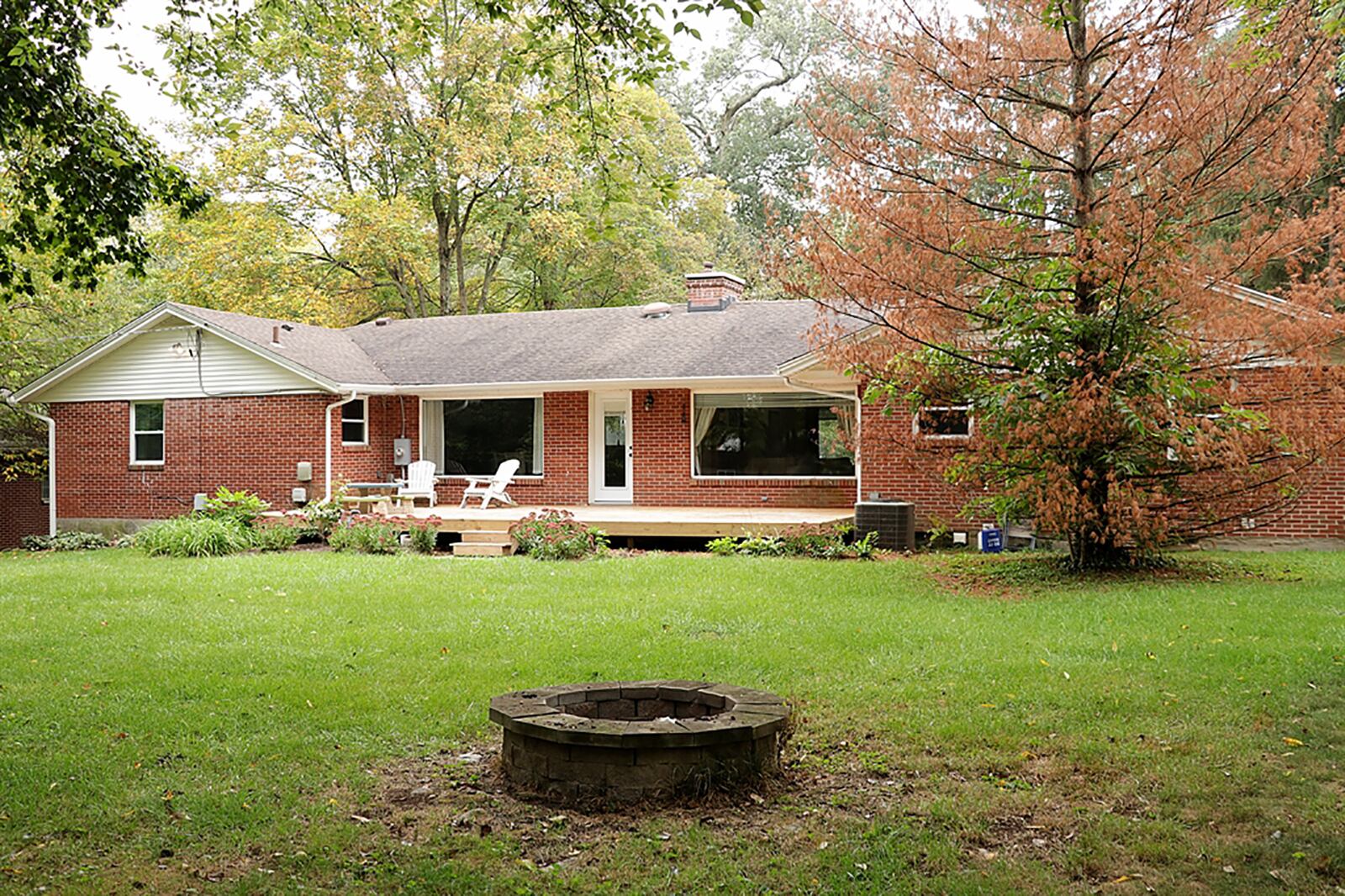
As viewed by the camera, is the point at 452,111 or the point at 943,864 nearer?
the point at 943,864

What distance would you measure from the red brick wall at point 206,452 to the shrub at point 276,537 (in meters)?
2.38

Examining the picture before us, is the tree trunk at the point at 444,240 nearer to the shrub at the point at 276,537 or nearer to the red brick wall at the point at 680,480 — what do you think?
the red brick wall at the point at 680,480

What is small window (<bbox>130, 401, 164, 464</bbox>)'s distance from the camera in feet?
68.0

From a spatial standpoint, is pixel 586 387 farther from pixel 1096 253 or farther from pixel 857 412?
pixel 1096 253

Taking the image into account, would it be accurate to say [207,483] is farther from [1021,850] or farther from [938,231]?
[1021,850]

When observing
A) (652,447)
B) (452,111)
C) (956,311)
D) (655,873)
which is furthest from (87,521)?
(655,873)

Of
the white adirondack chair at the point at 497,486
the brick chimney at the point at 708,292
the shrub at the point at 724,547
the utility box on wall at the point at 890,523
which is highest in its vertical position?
the brick chimney at the point at 708,292

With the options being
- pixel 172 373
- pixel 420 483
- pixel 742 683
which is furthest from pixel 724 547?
pixel 172 373

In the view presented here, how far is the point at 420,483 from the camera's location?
19438 mm

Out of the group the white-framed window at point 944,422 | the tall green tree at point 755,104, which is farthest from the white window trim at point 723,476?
the tall green tree at point 755,104

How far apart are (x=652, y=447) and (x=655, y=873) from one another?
49.4ft

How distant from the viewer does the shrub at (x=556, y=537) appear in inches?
574

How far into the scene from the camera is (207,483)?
2022 cm

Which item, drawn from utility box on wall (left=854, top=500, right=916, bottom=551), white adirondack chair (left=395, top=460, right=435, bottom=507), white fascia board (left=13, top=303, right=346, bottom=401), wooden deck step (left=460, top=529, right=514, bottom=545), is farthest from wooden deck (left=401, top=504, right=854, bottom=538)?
white fascia board (left=13, top=303, right=346, bottom=401)
